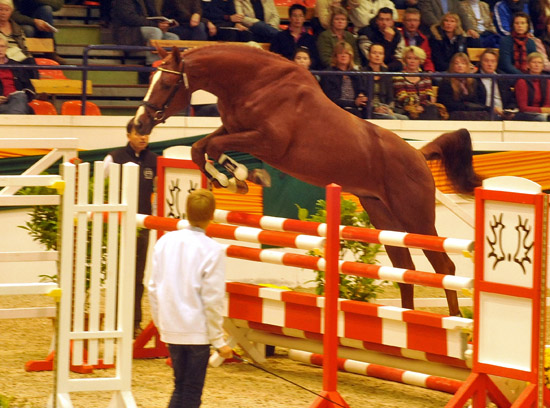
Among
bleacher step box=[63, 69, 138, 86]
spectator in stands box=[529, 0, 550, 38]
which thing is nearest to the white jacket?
bleacher step box=[63, 69, 138, 86]

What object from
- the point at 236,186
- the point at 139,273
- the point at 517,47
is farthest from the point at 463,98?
the point at 236,186

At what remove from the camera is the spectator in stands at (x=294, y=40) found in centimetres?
1041

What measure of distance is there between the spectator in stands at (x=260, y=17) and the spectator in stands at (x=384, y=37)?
938mm

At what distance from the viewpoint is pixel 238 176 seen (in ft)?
18.6

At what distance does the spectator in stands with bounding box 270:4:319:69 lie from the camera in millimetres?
10414

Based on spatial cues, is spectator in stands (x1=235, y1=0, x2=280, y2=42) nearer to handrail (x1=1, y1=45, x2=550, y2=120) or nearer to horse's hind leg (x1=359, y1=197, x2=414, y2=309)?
handrail (x1=1, y1=45, x2=550, y2=120)

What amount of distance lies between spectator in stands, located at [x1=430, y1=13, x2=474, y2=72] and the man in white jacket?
766cm

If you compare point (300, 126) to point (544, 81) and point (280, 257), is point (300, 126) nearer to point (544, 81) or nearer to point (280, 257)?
point (280, 257)

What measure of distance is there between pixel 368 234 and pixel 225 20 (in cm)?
656

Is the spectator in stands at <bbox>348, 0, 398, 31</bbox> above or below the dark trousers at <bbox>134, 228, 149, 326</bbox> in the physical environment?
above

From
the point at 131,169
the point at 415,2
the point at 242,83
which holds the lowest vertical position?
the point at 131,169

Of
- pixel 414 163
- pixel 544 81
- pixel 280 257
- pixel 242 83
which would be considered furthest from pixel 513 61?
pixel 280 257

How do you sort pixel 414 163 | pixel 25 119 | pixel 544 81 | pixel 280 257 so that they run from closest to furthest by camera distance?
pixel 280 257
pixel 414 163
pixel 25 119
pixel 544 81

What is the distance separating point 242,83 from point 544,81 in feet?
17.6
